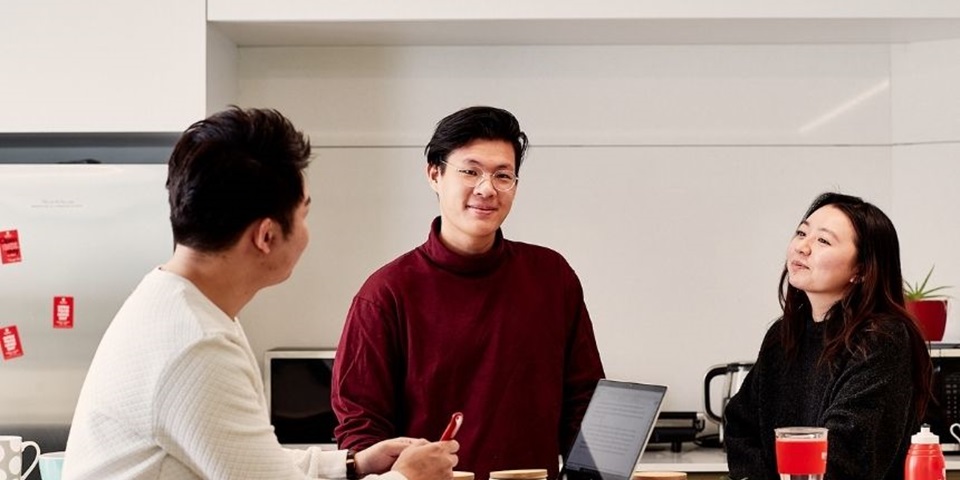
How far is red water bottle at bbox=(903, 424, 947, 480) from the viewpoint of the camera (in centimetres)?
200

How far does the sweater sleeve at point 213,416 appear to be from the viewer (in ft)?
4.51

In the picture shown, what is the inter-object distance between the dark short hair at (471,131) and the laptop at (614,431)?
0.51 metres

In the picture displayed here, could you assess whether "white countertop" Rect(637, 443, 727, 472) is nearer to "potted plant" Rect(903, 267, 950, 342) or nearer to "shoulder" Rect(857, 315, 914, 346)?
"potted plant" Rect(903, 267, 950, 342)

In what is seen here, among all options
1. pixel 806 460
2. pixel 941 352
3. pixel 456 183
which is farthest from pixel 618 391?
pixel 941 352

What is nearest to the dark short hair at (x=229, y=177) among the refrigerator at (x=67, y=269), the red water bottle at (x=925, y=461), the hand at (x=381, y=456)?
the hand at (x=381, y=456)

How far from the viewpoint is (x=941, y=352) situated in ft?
11.2

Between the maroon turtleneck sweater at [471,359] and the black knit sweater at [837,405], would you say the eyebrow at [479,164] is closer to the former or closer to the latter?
the maroon turtleneck sweater at [471,359]

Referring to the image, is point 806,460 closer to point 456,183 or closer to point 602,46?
point 456,183

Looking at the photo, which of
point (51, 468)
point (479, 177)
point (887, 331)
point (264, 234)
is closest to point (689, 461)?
point (887, 331)

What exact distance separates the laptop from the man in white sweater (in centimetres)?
56

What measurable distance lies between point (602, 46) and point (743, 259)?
72 centimetres

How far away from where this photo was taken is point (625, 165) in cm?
380

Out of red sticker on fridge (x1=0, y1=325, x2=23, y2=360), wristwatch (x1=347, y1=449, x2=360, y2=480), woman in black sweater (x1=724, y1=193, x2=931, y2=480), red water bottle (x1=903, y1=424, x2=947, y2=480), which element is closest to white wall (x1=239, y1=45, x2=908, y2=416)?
red sticker on fridge (x1=0, y1=325, x2=23, y2=360)

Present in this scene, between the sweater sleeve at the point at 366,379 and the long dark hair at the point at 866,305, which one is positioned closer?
the sweater sleeve at the point at 366,379
